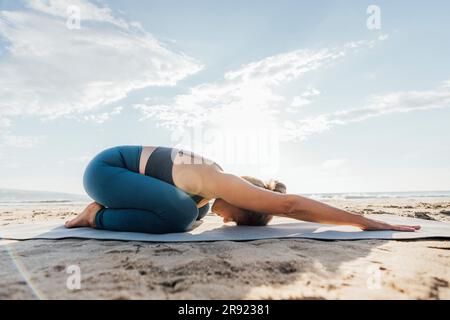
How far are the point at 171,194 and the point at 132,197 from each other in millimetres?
387

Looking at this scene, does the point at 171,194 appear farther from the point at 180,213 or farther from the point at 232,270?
the point at 232,270

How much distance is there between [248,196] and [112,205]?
141 centimetres

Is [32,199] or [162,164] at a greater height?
[162,164]

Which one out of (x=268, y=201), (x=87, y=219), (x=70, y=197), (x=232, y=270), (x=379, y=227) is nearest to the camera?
(x=232, y=270)

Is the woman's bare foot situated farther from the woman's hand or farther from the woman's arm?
the woman's hand

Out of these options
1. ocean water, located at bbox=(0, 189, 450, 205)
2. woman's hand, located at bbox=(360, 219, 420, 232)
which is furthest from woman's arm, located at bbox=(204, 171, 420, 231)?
ocean water, located at bbox=(0, 189, 450, 205)

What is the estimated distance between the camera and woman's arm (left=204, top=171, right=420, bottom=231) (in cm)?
265

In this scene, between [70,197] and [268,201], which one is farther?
[70,197]

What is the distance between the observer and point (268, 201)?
2668 millimetres

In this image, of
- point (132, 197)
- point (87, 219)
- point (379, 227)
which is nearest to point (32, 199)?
point (87, 219)

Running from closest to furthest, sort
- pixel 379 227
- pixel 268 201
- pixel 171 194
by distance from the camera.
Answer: pixel 268 201 → pixel 171 194 → pixel 379 227

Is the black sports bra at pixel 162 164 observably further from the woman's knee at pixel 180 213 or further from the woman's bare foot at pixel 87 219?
the woman's bare foot at pixel 87 219

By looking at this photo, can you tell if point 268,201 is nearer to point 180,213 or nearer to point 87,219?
point 180,213

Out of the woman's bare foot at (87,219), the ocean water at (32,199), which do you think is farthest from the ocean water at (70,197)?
the woman's bare foot at (87,219)
